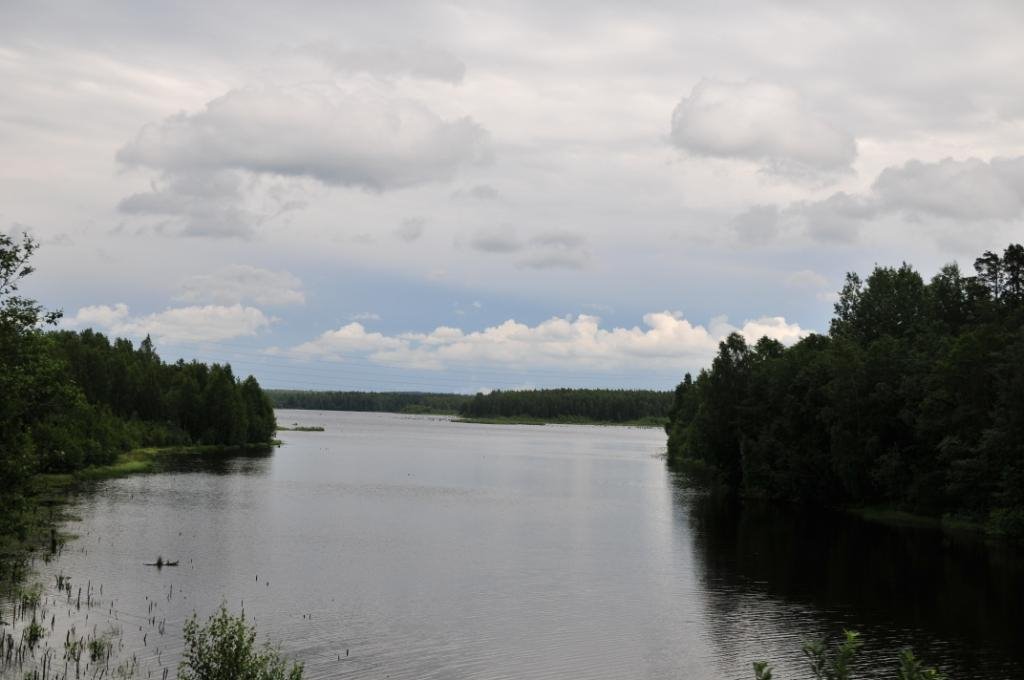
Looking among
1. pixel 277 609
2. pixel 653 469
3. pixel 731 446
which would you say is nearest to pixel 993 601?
pixel 277 609

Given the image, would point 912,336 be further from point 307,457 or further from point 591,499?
point 307,457

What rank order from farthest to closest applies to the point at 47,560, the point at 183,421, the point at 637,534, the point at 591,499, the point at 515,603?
the point at 183,421, the point at 591,499, the point at 637,534, the point at 47,560, the point at 515,603

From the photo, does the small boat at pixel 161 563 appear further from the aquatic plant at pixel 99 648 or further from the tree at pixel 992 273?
the tree at pixel 992 273

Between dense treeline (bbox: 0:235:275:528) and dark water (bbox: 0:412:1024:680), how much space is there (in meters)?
9.35

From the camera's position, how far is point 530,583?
5841 centimetres

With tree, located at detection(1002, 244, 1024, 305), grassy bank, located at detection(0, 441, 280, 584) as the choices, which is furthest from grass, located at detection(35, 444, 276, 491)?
tree, located at detection(1002, 244, 1024, 305)

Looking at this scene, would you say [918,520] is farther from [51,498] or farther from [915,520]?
[51,498]

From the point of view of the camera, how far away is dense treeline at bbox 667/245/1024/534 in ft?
258

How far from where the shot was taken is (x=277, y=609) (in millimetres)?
48719

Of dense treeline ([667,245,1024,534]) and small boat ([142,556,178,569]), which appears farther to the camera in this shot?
dense treeline ([667,245,1024,534])

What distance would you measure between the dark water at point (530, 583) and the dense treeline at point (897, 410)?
587 centimetres

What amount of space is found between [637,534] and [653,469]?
8332cm

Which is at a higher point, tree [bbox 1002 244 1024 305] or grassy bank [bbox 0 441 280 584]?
tree [bbox 1002 244 1024 305]

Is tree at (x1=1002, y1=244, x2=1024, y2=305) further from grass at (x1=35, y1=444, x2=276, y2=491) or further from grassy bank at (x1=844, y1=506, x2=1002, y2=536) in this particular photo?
grass at (x1=35, y1=444, x2=276, y2=491)
